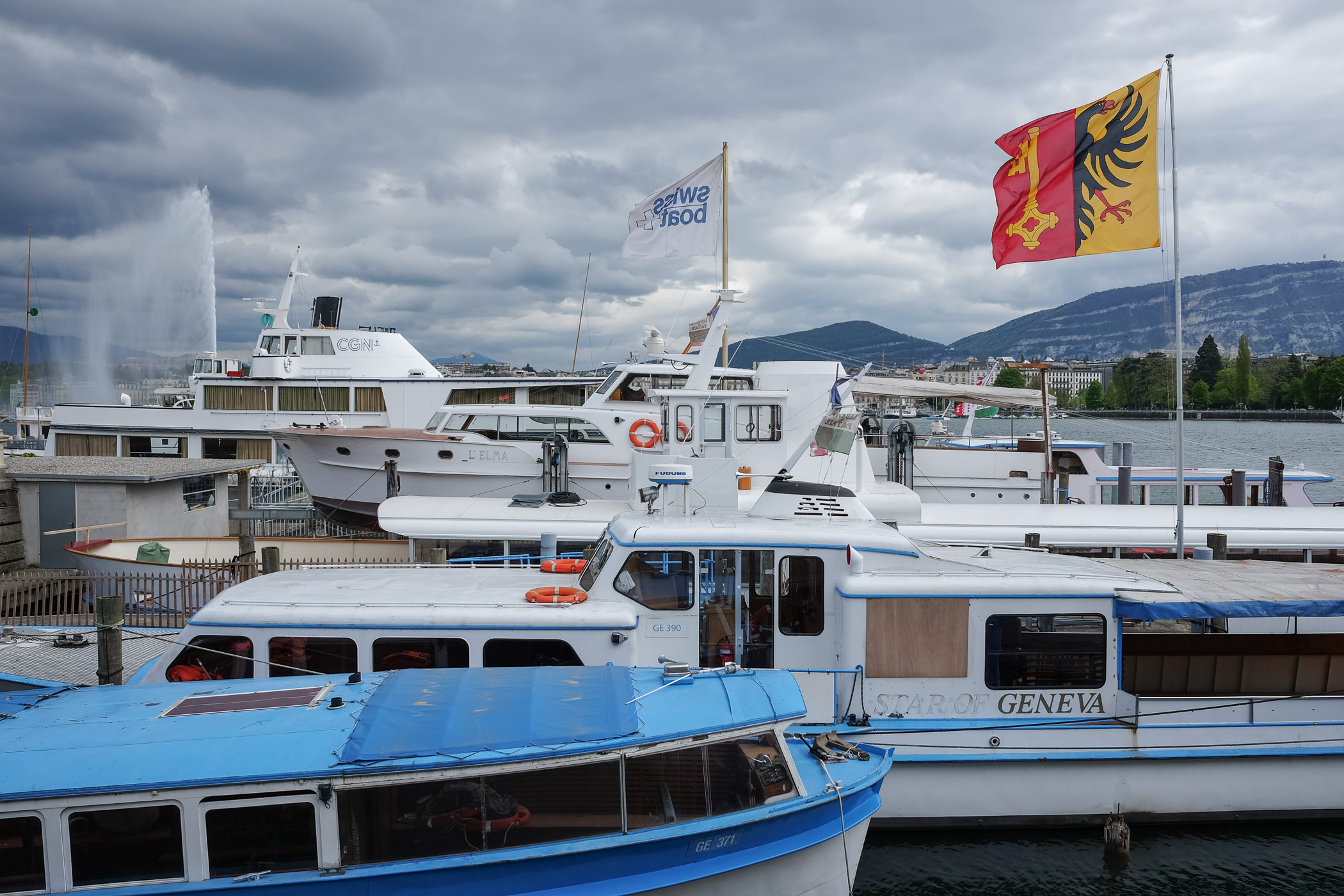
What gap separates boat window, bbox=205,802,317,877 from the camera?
17.9 feet

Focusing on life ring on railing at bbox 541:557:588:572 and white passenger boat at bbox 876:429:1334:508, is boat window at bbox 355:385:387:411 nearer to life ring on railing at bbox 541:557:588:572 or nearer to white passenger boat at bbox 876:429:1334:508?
white passenger boat at bbox 876:429:1334:508

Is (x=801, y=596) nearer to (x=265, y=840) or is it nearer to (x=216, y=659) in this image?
(x=265, y=840)

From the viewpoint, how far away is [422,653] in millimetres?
8438

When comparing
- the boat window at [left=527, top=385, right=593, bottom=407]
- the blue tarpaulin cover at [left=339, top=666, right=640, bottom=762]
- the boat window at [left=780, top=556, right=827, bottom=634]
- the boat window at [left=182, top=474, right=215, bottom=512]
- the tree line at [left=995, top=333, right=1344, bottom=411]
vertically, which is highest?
the tree line at [left=995, top=333, right=1344, bottom=411]

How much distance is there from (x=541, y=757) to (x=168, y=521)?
16425 mm

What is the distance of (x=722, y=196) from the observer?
1817 cm

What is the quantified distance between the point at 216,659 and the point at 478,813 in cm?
405

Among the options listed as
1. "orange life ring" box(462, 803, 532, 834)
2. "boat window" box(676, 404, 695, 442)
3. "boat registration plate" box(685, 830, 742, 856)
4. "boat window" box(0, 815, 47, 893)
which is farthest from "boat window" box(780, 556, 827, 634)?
"boat window" box(676, 404, 695, 442)

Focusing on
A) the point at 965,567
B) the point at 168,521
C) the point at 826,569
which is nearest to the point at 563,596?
the point at 826,569

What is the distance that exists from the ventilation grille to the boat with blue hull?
327 centimetres

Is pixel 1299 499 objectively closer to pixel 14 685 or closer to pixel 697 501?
pixel 697 501

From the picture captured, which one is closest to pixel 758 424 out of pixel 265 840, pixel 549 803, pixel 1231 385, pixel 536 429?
pixel 536 429

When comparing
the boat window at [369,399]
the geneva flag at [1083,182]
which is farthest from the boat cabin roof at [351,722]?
the boat window at [369,399]

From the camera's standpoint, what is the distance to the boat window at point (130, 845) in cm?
536
